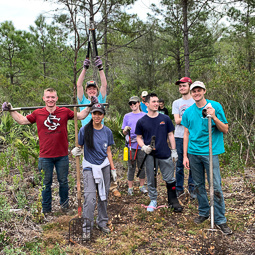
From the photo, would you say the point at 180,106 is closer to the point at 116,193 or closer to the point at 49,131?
the point at 116,193

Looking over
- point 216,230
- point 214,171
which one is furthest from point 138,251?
point 214,171

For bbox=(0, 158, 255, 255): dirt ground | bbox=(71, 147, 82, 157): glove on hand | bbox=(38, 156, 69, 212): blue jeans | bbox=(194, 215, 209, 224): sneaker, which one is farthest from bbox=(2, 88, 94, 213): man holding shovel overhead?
bbox=(194, 215, 209, 224): sneaker

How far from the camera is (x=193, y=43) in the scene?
15.2m

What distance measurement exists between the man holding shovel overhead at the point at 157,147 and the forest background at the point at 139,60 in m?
1.82

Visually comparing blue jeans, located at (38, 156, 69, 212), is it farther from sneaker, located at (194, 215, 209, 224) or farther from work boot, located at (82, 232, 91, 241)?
sneaker, located at (194, 215, 209, 224)

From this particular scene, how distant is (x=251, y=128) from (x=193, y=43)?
9353 millimetres

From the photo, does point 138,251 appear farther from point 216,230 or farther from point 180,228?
point 216,230

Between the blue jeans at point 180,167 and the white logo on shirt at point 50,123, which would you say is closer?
the white logo on shirt at point 50,123

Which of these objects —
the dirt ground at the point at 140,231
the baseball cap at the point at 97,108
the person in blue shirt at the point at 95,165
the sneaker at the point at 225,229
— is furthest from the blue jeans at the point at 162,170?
the baseball cap at the point at 97,108

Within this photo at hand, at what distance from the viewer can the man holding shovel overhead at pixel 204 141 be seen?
143 inches

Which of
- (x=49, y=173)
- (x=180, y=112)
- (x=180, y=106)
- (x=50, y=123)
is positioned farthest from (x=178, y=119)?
(x=49, y=173)

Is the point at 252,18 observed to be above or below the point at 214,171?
above

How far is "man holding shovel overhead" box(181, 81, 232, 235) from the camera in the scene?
143 inches

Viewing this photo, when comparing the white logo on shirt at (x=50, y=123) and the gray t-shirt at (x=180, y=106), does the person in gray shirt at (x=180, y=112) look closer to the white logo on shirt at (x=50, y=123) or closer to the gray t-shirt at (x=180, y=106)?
the gray t-shirt at (x=180, y=106)
